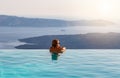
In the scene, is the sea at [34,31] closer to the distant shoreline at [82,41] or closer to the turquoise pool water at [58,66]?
the distant shoreline at [82,41]

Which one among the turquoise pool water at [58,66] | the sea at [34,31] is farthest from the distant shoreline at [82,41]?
the turquoise pool water at [58,66]

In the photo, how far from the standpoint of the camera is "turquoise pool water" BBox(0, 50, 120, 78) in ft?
24.0

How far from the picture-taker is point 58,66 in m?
8.36

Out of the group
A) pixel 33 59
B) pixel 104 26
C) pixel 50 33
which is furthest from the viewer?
pixel 104 26

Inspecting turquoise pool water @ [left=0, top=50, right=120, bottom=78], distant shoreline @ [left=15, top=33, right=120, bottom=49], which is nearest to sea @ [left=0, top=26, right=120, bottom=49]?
distant shoreline @ [left=15, top=33, right=120, bottom=49]

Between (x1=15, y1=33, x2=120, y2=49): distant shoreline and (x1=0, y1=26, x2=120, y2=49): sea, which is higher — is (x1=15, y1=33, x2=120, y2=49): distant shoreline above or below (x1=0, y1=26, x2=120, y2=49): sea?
below

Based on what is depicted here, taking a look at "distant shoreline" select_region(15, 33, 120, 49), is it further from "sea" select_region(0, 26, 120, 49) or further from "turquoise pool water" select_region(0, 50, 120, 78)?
"turquoise pool water" select_region(0, 50, 120, 78)

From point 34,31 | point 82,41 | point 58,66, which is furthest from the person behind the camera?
point 34,31

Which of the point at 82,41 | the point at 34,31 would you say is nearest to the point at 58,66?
the point at 82,41

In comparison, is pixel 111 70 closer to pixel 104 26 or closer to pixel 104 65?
pixel 104 65

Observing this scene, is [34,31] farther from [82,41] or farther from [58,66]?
[58,66]

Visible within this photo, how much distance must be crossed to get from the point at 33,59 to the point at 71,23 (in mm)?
5435

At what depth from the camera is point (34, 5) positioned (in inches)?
503

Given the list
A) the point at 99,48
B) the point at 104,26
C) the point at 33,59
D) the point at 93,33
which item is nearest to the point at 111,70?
the point at 33,59
